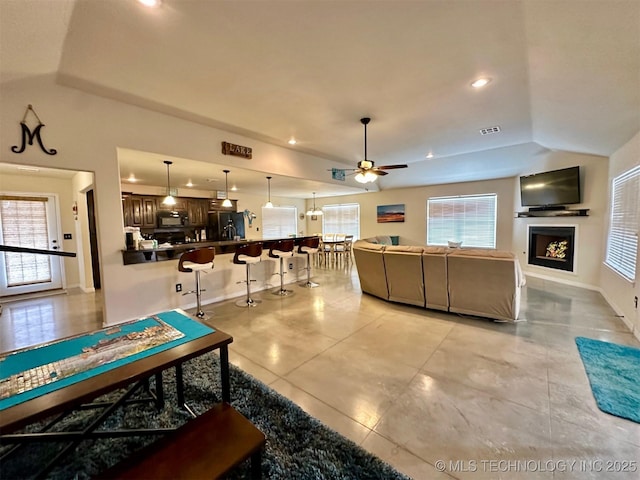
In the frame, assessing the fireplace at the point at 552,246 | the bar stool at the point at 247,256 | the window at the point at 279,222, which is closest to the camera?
the bar stool at the point at 247,256

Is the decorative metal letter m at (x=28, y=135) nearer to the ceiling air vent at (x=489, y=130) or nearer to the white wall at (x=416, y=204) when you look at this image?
the ceiling air vent at (x=489, y=130)

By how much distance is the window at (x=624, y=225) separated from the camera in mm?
3367

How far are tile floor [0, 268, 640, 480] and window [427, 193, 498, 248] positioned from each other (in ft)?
11.2

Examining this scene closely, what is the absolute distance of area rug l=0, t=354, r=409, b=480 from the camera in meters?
1.48

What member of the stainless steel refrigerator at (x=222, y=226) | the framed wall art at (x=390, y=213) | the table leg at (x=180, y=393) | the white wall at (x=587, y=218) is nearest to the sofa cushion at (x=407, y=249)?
the table leg at (x=180, y=393)

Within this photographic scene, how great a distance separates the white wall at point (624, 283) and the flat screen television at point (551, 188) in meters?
0.60

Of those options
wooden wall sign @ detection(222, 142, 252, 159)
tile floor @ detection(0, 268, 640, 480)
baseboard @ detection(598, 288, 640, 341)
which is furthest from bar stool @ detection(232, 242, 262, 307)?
baseboard @ detection(598, 288, 640, 341)

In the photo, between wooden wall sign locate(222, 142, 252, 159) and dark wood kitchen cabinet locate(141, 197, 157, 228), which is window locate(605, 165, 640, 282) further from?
dark wood kitchen cabinet locate(141, 197, 157, 228)

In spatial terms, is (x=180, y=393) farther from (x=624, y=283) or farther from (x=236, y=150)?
(x=624, y=283)

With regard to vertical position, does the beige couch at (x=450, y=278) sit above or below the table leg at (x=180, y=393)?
above

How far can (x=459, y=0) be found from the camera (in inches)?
71.4

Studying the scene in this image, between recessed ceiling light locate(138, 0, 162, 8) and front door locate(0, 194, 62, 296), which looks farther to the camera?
front door locate(0, 194, 62, 296)

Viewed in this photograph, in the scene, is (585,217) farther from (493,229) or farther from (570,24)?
(570,24)

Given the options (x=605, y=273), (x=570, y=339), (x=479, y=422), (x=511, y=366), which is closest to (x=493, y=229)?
(x=605, y=273)
